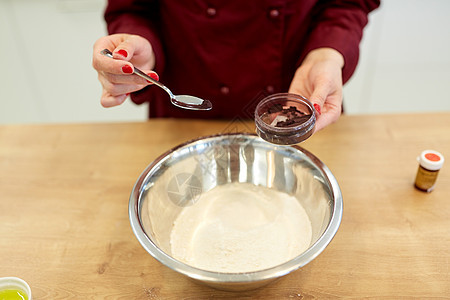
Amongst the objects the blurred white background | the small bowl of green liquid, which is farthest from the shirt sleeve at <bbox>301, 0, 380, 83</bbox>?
the blurred white background

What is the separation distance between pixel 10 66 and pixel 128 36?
172cm

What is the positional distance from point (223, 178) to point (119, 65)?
1.10 ft

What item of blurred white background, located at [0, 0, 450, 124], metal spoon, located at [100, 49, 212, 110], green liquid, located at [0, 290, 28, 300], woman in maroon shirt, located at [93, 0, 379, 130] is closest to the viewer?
green liquid, located at [0, 290, 28, 300]

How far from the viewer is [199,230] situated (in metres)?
0.80

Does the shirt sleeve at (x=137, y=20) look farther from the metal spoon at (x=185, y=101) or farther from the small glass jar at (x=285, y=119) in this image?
the small glass jar at (x=285, y=119)

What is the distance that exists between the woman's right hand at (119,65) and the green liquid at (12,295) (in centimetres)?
41

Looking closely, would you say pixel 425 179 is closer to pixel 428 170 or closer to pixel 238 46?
pixel 428 170

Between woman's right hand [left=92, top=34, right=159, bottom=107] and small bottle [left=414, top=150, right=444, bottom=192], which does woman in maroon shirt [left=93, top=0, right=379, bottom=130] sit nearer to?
woman's right hand [left=92, top=34, right=159, bottom=107]

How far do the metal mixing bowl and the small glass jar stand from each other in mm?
84

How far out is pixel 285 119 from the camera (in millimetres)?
781

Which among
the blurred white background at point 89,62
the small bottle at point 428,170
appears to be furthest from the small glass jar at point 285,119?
the blurred white background at point 89,62

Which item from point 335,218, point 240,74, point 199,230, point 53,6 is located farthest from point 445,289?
point 53,6

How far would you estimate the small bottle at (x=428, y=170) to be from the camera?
0.84m

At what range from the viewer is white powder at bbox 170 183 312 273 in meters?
0.72
